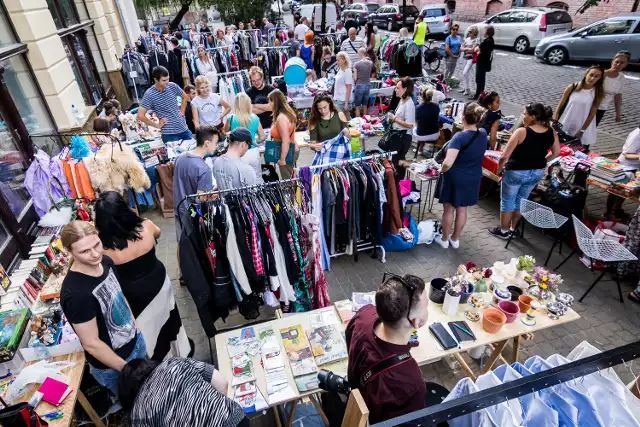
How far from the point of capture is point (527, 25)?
14.7 m

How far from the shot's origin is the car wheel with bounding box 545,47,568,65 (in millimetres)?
12852

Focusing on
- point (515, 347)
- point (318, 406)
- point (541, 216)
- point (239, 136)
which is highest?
point (239, 136)

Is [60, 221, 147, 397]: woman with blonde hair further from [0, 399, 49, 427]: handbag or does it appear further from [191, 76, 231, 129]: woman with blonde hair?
[191, 76, 231, 129]: woman with blonde hair

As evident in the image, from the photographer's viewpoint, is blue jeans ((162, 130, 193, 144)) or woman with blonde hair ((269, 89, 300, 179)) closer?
woman with blonde hair ((269, 89, 300, 179))

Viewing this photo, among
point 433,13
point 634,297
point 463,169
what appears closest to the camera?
point 634,297

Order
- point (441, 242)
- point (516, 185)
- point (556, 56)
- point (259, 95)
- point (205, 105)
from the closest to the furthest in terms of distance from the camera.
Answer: point (516, 185)
point (441, 242)
point (205, 105)
point (259, 95)
point (556, 56)

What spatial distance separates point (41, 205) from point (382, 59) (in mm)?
10511

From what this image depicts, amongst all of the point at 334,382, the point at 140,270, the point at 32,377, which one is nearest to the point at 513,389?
the point at 334,382

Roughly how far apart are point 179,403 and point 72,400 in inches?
49.9

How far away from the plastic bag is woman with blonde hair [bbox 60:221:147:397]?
0.22m

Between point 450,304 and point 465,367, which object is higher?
point 450,304

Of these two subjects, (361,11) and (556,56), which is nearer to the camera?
(556,56)

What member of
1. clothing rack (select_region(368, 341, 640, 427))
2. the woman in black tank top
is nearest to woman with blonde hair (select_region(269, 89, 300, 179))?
the woman in black tank top

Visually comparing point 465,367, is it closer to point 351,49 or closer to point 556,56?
point 351,49
